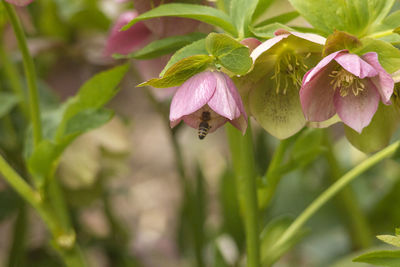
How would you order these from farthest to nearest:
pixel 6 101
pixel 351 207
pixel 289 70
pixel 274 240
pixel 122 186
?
pixel 122 186
pixel 351 207
pixel 6 101
pixel 274 240
pixel 289 70

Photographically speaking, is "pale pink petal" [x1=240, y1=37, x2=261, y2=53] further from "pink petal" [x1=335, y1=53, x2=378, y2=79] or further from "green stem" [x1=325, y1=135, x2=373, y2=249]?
"green stem" [x1=325, y1=135, x2=373, y2=249]

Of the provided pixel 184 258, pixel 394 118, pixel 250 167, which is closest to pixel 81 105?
pixel 250 167

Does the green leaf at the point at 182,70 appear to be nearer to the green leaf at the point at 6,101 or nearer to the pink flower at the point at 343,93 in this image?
the pink flower at the point at 343,93

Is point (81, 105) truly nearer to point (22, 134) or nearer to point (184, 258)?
point (22, 134)

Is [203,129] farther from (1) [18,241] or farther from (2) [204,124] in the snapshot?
(1) [18,241]

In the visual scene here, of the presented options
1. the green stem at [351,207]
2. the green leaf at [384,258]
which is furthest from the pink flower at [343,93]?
the green stem at [351,207]

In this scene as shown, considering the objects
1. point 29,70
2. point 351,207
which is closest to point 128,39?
point 29,70
